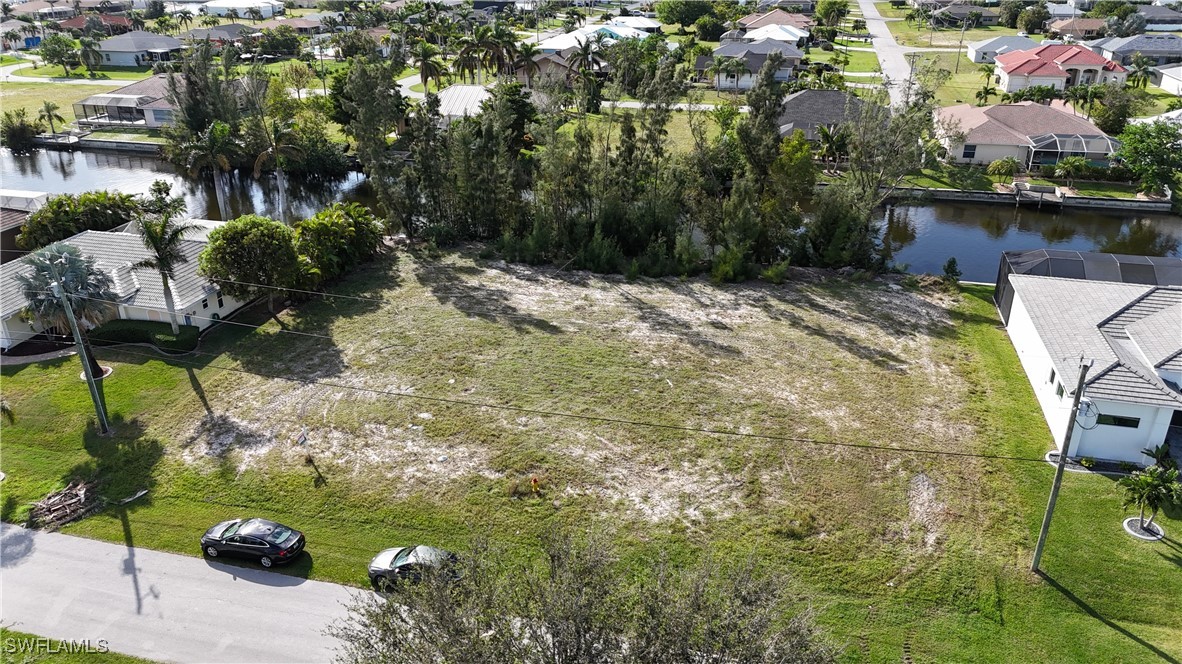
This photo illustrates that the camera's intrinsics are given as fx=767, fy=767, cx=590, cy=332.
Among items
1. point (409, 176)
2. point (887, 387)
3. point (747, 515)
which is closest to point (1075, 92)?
point (887, 387)

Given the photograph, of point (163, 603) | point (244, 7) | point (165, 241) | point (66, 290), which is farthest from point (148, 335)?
point (244, 7)

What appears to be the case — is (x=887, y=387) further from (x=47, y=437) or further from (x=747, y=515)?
(x=47, y=437)

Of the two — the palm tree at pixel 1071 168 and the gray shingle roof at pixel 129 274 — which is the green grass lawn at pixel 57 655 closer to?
the gray shingle roof at pixel 129 274

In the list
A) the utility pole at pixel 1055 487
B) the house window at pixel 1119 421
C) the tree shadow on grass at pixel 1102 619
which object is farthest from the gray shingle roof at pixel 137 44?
the tree shadow on grass at pixel 1102 619

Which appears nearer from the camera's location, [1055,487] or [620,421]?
[1055,487]

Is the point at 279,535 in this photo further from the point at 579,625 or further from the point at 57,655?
the point at 579,625

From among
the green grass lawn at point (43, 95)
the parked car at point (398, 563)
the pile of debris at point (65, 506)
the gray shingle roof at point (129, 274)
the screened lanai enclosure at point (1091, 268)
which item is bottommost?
the pile of debris at point (65, 506)

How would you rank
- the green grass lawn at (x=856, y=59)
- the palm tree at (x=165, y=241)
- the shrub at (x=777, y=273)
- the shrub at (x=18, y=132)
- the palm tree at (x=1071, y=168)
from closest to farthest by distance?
the palm tree at (x=165, y=241)
the shrub at (x=777, y=273)
the palm tree at (x=1071, y=168)
the shrub at (x=18, y=132)
the green grass lawn at (x=856, y=59)
